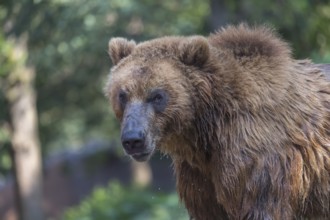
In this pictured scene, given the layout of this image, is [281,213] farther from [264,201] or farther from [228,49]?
[228,49]

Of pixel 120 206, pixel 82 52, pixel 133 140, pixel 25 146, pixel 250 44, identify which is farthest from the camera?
pixel 120 206

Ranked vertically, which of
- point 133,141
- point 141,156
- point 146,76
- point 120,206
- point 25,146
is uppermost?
point 146,76

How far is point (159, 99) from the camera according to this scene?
19.5 feet

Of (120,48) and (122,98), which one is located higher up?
(120,48)

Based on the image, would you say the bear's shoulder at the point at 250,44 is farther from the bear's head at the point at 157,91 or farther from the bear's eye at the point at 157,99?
the bear's eye at the point at 157,99

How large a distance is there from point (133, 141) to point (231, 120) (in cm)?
72

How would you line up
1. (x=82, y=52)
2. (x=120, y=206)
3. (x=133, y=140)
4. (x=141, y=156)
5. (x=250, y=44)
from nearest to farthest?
(x=133, y=140)
(x=141, y=156)
(x=250, y=44)
(x=82, y=52)
(x=120, y=206)

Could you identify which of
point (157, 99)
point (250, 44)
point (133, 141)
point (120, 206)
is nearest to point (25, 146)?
point (120, 206)

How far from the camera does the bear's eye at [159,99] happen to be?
5.93 metres

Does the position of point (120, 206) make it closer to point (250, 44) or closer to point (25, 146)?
point (25, 146)

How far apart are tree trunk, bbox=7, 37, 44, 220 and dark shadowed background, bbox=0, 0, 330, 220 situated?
2 cm

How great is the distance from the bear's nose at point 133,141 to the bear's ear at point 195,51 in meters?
0.64

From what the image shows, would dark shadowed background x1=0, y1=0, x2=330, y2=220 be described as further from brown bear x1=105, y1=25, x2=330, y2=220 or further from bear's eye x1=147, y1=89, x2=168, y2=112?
bear's eye x1=147, y1=89, x2=168, y2=112

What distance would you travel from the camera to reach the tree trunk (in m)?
14.4
